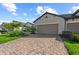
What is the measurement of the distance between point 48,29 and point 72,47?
0.95m

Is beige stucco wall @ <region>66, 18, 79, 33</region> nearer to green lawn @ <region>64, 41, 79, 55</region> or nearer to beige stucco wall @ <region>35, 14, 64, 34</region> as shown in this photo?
beige stucco wall @ <region>35, 14, 64, 34</region>

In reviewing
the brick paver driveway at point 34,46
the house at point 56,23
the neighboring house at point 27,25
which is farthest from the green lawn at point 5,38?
the house at point 56,23

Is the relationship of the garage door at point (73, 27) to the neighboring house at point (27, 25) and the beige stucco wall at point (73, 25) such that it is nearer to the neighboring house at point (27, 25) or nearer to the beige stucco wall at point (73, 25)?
the beige stucco wall at point (73, 25)

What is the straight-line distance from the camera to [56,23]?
5.48m

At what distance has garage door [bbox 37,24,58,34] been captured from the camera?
18.1ft

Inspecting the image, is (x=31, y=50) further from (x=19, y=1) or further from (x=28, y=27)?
(x=19, y=1)

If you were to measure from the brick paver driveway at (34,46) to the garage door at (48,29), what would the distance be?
0.17 metres

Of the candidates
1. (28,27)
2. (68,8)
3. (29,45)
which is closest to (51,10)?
(68,8)

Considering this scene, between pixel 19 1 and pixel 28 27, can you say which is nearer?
pixel 19 1

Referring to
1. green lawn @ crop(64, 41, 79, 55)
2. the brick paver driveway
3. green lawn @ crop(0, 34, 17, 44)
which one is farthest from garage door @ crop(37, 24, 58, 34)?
green lawn @ crop(0, 34, 17, 44)

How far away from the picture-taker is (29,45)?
209 inches

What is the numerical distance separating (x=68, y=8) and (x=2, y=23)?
6.11ft

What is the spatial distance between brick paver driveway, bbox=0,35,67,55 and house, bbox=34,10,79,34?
23 cm

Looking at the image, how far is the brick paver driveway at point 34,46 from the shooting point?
16.5 ft
